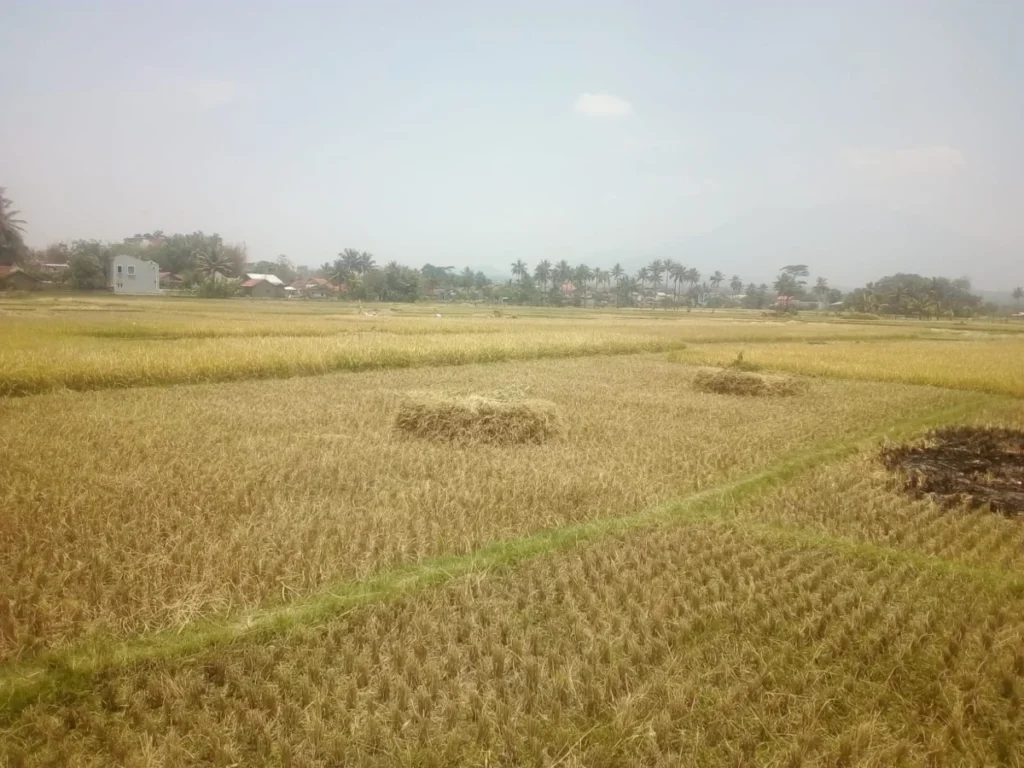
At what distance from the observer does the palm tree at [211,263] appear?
51384mm

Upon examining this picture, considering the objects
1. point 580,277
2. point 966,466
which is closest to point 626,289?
point 580,277

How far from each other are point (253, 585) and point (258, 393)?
670 centimetres

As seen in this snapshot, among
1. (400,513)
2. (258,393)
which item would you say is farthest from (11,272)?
(400,513)

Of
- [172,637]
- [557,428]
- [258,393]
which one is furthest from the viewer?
[258,393]

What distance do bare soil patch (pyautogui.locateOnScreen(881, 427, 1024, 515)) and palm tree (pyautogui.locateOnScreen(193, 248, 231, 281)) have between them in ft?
169

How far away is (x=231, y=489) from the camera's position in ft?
16.1

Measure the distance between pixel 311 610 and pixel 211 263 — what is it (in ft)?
180

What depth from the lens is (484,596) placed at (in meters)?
3.43

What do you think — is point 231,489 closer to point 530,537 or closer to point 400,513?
point 400,513

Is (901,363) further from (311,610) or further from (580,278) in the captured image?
(580,278)

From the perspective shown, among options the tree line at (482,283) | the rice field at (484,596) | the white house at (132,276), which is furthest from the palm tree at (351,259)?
the rice field at (484,596)

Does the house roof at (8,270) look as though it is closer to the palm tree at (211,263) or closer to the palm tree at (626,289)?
the palm tree at (211,263)

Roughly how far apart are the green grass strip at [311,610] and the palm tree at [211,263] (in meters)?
51.8

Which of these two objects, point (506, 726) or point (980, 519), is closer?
point (506, 726)
